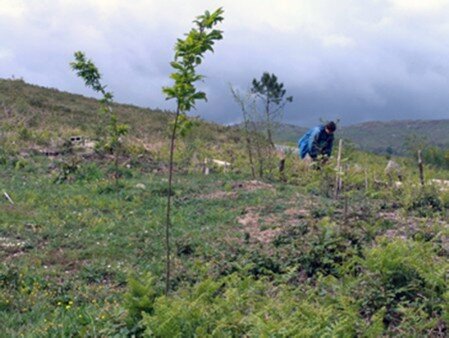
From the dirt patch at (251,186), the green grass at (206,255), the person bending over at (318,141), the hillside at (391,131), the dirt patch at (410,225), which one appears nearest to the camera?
the green grass at (206,255)

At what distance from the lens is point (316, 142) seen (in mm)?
14148

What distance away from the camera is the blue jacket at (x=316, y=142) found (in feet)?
45.5

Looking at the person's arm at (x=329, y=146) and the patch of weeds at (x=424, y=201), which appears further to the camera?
the person's arm at (x=329, y=146)

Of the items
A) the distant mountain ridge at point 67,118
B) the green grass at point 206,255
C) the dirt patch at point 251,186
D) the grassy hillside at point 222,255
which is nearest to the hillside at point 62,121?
the distant mountain ridge at point 67,118

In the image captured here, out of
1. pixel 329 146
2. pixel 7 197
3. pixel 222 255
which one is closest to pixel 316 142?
pixel 329 146

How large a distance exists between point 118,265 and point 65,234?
199 cm

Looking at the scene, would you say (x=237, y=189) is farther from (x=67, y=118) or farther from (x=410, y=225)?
(x=67, y=118)

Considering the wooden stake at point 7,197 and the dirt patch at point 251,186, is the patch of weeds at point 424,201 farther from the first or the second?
the wooden stake at point 7,197

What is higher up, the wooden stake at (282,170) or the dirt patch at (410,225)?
the wooden stake at (282,170)

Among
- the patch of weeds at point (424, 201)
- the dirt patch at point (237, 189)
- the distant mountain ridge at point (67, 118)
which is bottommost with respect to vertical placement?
the dirt patch at point (237, 189)

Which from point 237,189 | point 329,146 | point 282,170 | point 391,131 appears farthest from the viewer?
point 391,131

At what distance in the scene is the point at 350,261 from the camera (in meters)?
7.07

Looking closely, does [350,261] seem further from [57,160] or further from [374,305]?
Answer: [57,160]

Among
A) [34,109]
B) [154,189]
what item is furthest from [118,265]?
[34,109]
